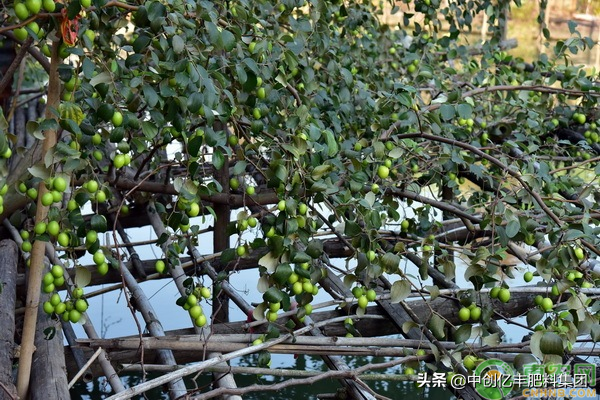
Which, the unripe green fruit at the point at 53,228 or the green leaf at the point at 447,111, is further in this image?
the green leaf at the point at 447,111

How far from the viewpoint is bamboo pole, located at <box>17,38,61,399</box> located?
4.31ft

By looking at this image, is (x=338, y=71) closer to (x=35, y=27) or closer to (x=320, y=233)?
(x=320, y=233)

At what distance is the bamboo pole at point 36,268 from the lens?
1.31 meters

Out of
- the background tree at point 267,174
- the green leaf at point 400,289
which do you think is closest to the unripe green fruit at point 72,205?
the background tree at point 267,174

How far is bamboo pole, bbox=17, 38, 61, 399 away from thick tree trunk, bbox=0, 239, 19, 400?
0.04m

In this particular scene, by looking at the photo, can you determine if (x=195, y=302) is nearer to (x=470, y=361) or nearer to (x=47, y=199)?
(x=47, y=199)

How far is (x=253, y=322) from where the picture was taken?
172 centimetres

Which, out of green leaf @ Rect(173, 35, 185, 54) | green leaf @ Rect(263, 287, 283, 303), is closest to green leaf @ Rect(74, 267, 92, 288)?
green leaf @ Rect(263, 287, 283, 303)

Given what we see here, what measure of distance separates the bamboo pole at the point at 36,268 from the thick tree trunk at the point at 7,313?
36 mm

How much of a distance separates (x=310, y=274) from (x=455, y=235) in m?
1.14

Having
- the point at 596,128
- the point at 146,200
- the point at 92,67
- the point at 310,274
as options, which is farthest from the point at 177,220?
the point at 596,128

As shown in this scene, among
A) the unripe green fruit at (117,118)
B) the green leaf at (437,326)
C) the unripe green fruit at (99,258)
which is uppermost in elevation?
the unripe green fruit at (117,118)

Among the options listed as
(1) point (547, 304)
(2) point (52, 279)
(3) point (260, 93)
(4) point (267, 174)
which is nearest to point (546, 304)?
(1) point (547, 304)

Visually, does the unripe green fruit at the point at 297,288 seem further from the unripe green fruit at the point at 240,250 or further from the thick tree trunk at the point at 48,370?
the thick tree trunk at the point at 48,370
